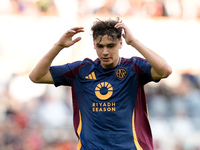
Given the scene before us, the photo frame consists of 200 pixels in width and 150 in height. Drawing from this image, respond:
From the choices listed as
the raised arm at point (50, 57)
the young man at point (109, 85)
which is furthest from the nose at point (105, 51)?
the raised arm at point (50, 57)

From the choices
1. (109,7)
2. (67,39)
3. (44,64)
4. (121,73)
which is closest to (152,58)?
(121,73)

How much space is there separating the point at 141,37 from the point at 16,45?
420 centimetres

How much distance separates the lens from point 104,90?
4.04m

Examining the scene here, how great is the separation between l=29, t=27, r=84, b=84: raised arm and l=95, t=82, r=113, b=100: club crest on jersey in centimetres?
53

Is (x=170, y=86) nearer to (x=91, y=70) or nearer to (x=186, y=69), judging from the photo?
(x=186, y=69)

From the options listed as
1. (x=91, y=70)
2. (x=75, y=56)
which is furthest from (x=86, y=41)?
(x=91, y=70)

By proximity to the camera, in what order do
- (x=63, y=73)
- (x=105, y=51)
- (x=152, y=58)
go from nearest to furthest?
(x=152, y=58) < (x=105, y=51) < (x=63, y=73)

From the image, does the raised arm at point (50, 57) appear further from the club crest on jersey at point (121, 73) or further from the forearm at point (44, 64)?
the club crest on jersey at point (121, 73)

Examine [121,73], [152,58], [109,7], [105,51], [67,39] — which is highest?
[109,7]

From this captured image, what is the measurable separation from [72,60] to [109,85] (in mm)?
8209

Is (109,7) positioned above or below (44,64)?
above

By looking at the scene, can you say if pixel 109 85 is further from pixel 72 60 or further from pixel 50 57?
pixel 72 60

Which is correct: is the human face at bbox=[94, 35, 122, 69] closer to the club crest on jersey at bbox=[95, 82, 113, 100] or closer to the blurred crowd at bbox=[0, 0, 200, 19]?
the club crest on jersey at bbox=[95, 82, 113, 100]

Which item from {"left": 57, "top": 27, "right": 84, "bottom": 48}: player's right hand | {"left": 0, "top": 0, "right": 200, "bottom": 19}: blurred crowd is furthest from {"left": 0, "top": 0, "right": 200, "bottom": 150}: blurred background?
{"left": 57, "top": 27, "right": 84, "bottom": 48}: player's right hand
